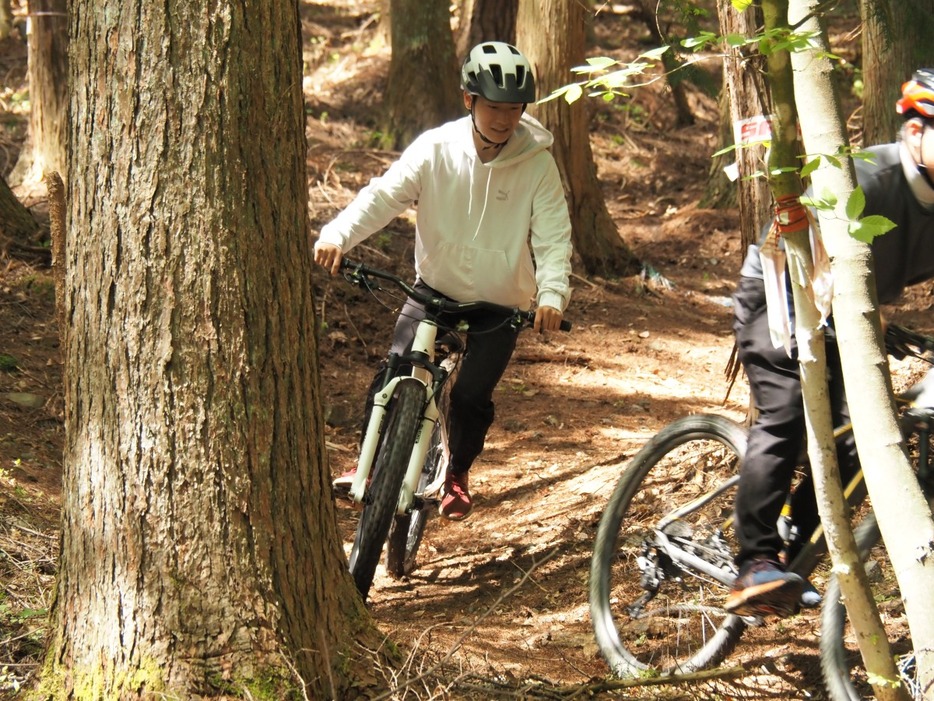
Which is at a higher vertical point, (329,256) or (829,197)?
(829,197)

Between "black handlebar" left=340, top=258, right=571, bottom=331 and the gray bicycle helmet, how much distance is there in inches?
34.6

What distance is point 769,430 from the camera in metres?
3.56

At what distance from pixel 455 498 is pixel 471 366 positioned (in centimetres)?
67

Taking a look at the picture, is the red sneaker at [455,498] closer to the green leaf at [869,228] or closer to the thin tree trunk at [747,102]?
the thin tree trunk at [747,102]

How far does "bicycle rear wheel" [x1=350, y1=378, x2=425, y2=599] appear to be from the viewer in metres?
4.13

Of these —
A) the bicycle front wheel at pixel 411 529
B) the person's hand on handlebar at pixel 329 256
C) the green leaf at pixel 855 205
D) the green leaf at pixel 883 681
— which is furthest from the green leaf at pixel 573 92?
the bicycle front wheel at pixel 411 529

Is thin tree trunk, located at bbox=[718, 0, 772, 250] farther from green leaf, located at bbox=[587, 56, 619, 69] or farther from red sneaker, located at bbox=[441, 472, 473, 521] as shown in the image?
green leaf, located at bbox=[587, 56, 619, 69]

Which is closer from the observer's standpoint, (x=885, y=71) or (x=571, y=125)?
(x=885, y=71)

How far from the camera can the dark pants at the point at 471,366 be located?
185 inches

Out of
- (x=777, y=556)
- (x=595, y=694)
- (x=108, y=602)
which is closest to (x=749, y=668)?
(x=777, y=556)

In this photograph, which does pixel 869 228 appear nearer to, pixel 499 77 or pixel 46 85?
pixel 499 77

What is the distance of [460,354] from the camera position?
486 centimetres

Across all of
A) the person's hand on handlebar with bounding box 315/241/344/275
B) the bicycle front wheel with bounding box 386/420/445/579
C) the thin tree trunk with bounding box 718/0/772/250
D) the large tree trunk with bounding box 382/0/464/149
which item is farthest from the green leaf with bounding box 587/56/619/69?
the large tree trunk with bounding box 382/0/464/149

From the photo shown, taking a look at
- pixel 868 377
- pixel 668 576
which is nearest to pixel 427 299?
pixel 668 576
